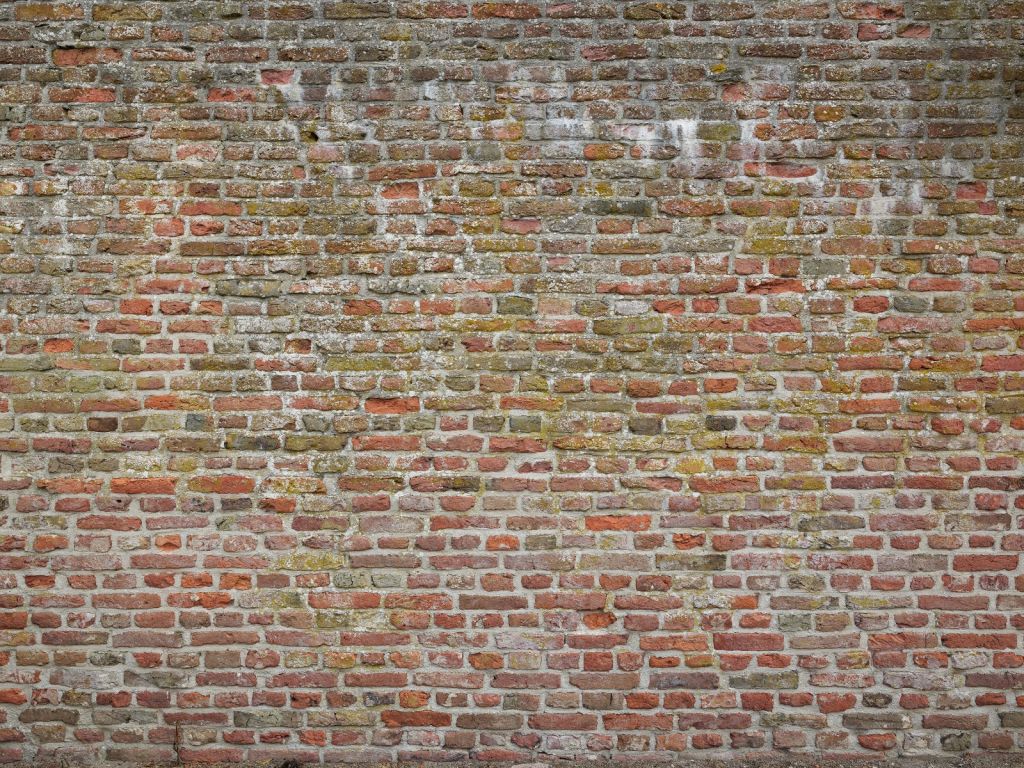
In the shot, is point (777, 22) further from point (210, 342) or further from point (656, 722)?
point (656, 722)

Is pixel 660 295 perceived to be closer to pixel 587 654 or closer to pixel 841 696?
pixel 587 654

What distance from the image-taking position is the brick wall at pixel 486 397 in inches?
111

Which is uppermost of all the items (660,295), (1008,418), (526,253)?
(526,253)

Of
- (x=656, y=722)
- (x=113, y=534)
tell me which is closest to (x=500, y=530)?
(x=656, y=722)

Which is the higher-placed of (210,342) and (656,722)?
(210,342)

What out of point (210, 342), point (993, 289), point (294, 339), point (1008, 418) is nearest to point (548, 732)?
point (294, 339)

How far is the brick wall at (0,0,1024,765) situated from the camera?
111 inches

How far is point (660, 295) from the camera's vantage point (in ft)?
9.29

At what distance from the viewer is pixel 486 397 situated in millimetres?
2832

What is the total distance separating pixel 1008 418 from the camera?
2.82m

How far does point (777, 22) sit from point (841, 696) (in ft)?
9.86

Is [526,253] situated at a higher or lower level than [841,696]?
higher

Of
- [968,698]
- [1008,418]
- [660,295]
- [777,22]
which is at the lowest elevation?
[968,698]

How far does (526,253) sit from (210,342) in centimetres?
147
